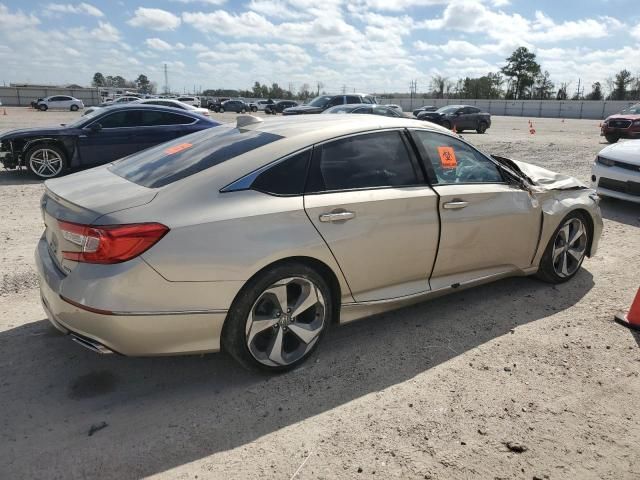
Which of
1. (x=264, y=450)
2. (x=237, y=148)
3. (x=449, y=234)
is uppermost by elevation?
(x=237, y=148)

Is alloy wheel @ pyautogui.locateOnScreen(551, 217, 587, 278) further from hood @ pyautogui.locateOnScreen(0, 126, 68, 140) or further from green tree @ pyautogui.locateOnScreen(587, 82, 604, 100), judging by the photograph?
green tree @ pyautogui.locateOnScreen(587, 82, 604, 100)

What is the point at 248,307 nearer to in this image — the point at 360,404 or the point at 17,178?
the point at 360,404

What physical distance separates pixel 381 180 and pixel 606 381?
1980 millimetres

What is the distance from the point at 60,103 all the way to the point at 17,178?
148 ft

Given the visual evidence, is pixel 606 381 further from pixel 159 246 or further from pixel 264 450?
pixel 159 246

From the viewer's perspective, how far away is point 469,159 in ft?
13.7

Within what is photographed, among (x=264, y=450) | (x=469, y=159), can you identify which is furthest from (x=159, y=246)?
(x=469, y=159)

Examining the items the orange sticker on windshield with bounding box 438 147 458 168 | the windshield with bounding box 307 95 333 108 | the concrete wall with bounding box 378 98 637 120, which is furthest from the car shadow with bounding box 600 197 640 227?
the concrete wall with bounding box 378 98 637 120

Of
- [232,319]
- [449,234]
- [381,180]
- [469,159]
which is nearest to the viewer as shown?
[232,319]

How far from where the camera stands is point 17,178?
999 centimetres

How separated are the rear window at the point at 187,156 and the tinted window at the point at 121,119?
6.84m

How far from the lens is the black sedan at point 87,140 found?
964 cm

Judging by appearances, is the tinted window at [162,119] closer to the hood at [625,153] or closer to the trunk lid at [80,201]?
the trunk lid at [80,201]

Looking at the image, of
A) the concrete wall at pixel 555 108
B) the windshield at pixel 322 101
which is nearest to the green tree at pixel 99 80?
the concrete wall at pixel 555 108
